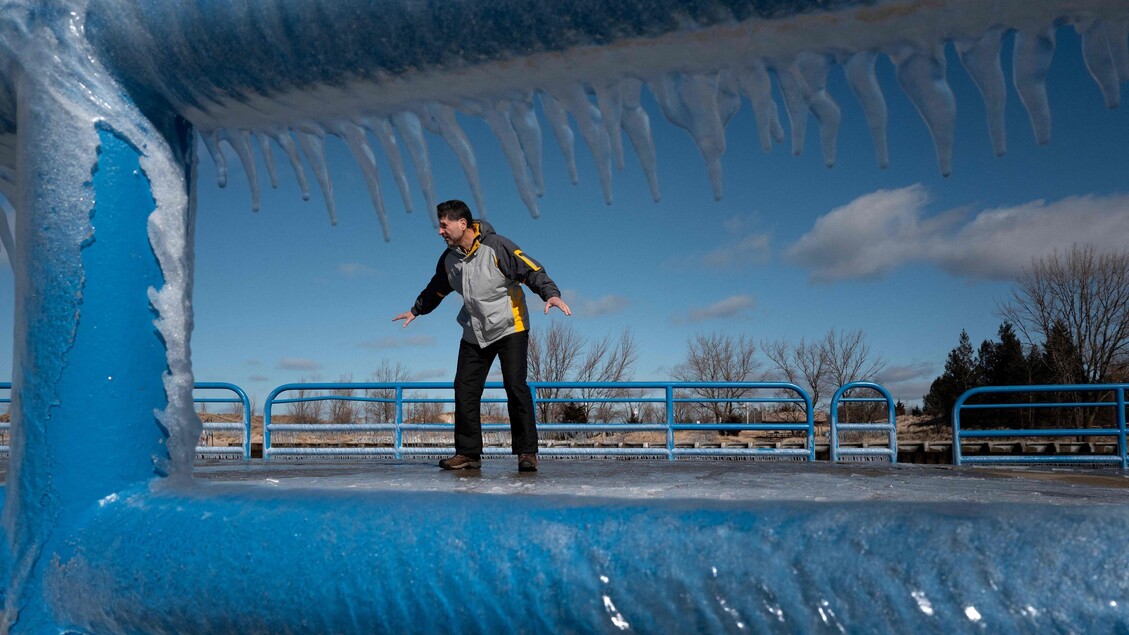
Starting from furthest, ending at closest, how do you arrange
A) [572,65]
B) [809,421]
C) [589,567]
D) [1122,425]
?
[809,421], [1122,425], [572,65], [589,567]

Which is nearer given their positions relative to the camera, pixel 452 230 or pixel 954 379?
pixel 452 230

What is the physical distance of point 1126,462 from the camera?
27.1ft

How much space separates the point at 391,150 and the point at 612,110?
0.45 metres

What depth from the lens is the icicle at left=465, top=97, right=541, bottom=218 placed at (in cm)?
140

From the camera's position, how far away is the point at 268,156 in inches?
66.1

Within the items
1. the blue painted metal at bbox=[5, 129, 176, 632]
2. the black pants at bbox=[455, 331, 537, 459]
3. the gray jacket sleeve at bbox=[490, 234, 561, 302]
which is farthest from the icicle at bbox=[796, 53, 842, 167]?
the black pants at bbox=[455, 331, 537, 459]

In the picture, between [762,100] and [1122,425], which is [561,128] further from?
[1122,425]

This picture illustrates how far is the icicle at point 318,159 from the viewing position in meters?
1.60

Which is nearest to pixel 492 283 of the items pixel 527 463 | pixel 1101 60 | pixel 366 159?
pixel 527 463

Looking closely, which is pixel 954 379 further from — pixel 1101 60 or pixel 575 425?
pixel 1101 60

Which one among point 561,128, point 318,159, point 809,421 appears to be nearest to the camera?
point 561,128

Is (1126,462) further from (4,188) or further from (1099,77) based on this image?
(4,188)

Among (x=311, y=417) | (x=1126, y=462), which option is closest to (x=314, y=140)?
(x=1126, y=462)

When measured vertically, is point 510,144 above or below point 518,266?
below
